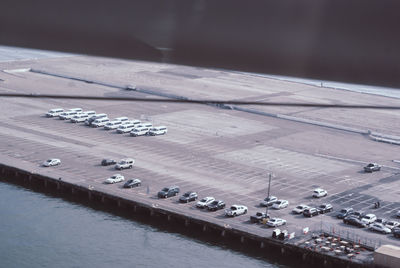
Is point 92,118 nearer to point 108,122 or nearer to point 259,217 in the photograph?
point 108,122

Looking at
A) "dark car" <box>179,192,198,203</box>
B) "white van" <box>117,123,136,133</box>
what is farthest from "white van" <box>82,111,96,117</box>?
"dark car" <box>179,192,198,203</box>

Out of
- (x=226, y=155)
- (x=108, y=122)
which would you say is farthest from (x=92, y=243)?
(x=108, y=122)

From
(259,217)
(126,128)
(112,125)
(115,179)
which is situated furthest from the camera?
(112,125)

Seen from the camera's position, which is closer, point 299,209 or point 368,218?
point 368,218

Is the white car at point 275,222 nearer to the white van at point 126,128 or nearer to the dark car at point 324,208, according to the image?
the dark car at point 324,208

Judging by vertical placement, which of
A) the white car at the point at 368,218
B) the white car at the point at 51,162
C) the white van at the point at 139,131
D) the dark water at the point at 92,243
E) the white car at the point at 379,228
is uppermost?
the white van at the point at 139,131

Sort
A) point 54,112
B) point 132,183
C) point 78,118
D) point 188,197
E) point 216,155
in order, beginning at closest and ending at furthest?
point 188,197
point 132,183
point 216,155
point 78,118
point 54,112

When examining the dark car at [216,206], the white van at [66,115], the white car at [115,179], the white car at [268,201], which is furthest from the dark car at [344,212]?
the white van at [66,115]
